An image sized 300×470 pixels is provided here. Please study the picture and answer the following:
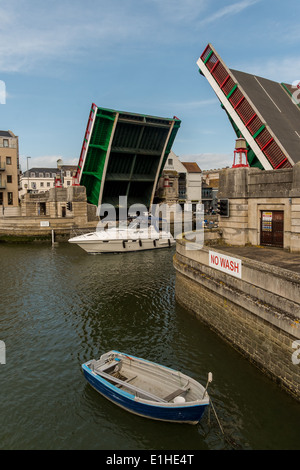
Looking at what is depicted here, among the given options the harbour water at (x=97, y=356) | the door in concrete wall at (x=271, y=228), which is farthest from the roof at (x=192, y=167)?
the door in concrete wall at (x=271, y=228)

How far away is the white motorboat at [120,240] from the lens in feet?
125

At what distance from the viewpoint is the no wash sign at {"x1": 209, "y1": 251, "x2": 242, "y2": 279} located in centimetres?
1362

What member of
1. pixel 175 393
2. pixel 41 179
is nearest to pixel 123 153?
pixel 175 393

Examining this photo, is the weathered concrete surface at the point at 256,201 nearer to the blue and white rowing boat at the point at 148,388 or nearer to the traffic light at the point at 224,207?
the traffic light at the point at 224,207

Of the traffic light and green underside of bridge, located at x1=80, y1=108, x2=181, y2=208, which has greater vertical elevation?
green underside of bridge, located at x1=80, y1=108, x2=181, y2=208

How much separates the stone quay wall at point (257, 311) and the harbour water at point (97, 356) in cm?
55

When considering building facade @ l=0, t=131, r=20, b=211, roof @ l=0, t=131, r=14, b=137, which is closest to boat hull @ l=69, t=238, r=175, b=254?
Result: building facade @ l=0, t=131, r=20, b=211

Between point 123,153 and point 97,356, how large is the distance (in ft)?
130

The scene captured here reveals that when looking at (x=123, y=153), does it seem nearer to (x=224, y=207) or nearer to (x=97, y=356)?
(x=224, y=207)

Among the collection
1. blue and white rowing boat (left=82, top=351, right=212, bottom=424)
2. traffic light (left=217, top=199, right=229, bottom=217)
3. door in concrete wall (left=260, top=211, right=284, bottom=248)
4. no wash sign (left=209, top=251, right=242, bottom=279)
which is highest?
traffic light (left=217, top=199, right=229, bottom=217)

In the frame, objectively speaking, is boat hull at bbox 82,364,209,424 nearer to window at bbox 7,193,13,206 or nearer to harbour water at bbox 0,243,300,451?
harbour water at bbox 0,243,300,451

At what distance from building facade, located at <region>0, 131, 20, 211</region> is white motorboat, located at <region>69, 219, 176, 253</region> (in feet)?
126

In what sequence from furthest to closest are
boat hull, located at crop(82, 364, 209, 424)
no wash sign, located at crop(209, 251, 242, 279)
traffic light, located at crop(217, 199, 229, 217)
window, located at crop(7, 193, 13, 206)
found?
window, located at crop(7, 193, 13, 206), traffic light, located at crop(217, 199, 229, 217), no wash sign, located at crop(209, 251, 242, 279), boat hull, located at crop(82, 364, 209, 424)

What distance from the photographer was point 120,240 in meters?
38.5
